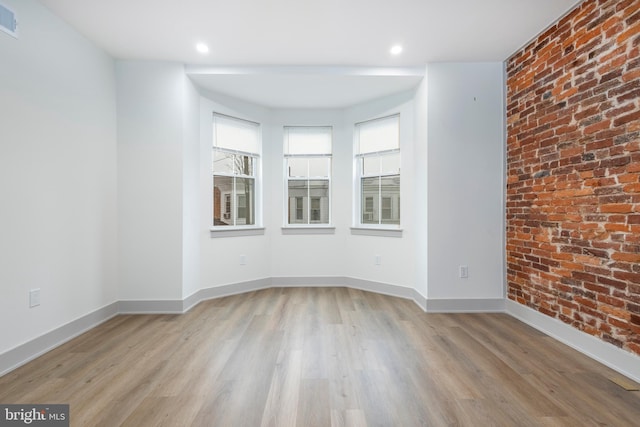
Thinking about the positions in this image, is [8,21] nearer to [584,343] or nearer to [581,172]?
[581,172]

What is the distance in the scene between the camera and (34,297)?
2420 mm

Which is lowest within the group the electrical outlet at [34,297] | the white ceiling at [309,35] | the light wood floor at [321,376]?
the light wood floor at [321,376]

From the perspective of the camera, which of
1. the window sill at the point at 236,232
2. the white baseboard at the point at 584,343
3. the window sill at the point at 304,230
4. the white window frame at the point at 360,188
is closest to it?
the white baseboard at the point at 584,343

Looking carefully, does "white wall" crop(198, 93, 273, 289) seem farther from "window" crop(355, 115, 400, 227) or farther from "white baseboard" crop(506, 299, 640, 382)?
"white baseboard" crop(506, 299, 640, 382)

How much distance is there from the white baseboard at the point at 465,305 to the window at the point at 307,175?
1.96 meters

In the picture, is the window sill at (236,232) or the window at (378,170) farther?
the window at (378,170)

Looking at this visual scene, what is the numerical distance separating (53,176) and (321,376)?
271cm

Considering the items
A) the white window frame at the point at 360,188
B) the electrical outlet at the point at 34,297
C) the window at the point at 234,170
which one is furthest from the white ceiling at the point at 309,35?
the electrical outlet at the point at 34,297

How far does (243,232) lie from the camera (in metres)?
4.34

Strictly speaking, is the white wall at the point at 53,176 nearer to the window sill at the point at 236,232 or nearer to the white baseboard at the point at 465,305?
the window sill at the point at 236,232

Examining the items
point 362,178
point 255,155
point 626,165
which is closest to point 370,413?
point 626,165

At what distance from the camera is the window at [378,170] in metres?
4.28

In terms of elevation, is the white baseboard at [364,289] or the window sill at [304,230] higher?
the window sill at [304,230]

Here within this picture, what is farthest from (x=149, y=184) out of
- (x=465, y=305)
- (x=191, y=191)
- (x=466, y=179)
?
(x=465, y=305)
